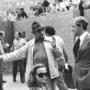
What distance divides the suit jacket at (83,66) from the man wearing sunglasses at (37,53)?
0.84 meters

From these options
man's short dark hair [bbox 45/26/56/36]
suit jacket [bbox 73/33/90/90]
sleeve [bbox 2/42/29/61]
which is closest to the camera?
suit jacket [bbox 73/33/90/90]

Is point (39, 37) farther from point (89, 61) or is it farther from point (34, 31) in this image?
point (89, 61)

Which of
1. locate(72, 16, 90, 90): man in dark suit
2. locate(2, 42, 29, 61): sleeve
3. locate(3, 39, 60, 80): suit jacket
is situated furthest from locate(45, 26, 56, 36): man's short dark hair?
locate(72, 16, 90, 90): man in dark suit

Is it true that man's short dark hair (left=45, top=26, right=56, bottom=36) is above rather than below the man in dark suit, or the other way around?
above

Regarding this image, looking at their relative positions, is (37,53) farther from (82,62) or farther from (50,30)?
(50,30)

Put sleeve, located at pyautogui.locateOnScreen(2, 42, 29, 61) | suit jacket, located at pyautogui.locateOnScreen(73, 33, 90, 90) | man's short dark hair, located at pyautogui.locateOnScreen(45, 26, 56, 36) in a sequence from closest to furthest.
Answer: suit jacket, located at pyautogui.locateOnScreen(73, 33, 90, 90), sleeve, located at pyautogui.locateOnScreen(2, 42, 29, 61), man's short dark hair, located at pyautogui.locateOnScreen(45, 26, 56, 36)

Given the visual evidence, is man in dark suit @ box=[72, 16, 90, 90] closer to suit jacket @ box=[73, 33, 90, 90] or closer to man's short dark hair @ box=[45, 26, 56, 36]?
suit jacket @ box=[73, 33, 90, 90]

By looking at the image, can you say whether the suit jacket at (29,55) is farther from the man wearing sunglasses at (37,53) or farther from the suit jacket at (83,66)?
the suit jacket at (83,66)

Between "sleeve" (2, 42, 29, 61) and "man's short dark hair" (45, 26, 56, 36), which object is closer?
"sleeve" (2, 42, 29, 61)

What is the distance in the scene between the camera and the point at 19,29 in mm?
20953

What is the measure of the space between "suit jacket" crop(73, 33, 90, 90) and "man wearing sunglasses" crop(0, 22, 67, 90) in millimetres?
838

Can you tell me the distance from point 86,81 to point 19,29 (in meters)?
15.4

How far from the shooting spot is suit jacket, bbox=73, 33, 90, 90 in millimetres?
5695

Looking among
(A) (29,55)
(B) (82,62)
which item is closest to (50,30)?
(A) (29,55)
